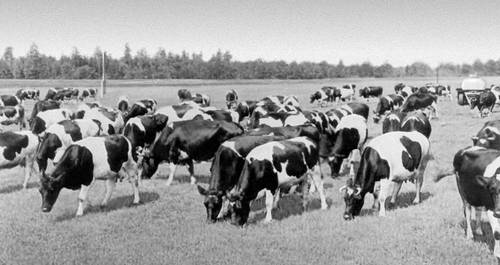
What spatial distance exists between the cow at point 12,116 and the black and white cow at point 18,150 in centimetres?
1356

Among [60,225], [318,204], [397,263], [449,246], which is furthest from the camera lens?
[318,204]

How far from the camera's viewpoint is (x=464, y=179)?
9023mm

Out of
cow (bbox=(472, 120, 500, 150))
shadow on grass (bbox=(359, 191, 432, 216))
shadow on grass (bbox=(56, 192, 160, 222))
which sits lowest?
shadow on grass (bbox=(56, 192, 160, 222))

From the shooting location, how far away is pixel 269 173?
10.9 metres

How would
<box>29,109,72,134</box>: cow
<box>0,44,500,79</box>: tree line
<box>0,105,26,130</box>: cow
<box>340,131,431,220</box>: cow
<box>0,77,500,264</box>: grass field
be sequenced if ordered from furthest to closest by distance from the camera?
<box>0,44,500,79</box>: tree line < <box>0,105,26,130</box>: cow < <box>29,109,72,134</box>: cow < <box>340,131,431,220</box>: cow < <box>0,77,500,264</box>: grass field

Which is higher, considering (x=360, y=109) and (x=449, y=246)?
→ (x=360, y=109)

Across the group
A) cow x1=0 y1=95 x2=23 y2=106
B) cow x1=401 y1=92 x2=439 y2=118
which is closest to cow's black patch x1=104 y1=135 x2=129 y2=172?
cow x1=401 y1=92 x2=439 y2=118

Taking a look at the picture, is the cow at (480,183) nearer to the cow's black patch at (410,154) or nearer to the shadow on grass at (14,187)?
the cow's black patch at (410,154)

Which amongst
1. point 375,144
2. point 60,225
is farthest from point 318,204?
point 60,225

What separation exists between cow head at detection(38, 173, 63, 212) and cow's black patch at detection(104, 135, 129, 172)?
1.37 metres

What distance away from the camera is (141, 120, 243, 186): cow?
49.9 ft

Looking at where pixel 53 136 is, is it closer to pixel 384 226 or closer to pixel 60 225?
pixel 60 225

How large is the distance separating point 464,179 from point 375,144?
2.88m

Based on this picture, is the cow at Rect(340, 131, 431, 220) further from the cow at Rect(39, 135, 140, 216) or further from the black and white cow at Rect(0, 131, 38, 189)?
the black and white cow at Rect(0, 131, 38, 189)
